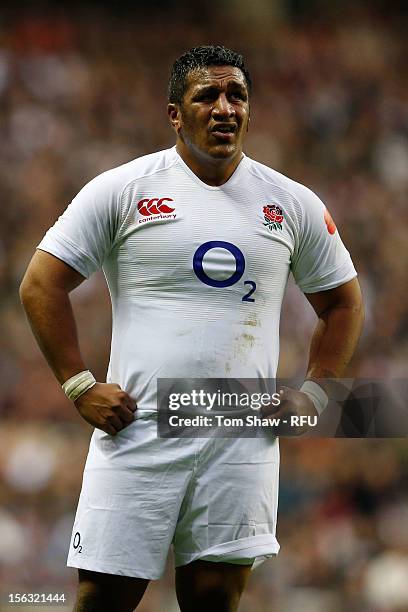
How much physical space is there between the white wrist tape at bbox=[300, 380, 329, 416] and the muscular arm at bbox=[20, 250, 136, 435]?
2.01ft

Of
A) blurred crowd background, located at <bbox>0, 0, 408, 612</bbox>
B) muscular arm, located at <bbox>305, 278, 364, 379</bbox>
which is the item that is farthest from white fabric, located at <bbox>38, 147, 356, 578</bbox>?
blurred crowd background, located at <bbox>0, 0, 408, 612</bbox>

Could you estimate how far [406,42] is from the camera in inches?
491

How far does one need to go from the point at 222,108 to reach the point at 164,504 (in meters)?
1.22

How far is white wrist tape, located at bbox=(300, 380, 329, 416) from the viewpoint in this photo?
383cm

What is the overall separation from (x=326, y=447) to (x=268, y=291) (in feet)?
15.6

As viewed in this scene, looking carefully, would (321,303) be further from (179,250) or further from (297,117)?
(297,117)

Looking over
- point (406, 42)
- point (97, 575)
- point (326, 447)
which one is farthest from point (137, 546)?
point (406, 42)

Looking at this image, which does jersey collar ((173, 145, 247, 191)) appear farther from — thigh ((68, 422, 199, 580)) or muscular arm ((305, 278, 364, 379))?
thigh ((68, 422, 199, 580))

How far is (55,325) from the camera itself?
3568 millimetres

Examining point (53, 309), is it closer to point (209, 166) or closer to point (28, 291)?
point (28, 291)

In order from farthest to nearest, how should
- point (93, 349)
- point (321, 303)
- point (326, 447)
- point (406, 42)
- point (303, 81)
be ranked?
1. point (406, 42)
2. point (303, 81)
3. point (93, 349)
4. point (326, 447)
5. point (321, 303)

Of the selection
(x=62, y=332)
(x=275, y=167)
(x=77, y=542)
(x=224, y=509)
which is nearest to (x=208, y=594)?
(x=224, y=509)

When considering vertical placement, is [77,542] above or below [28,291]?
below

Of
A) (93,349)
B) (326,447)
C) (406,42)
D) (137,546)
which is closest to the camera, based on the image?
(137,546)
